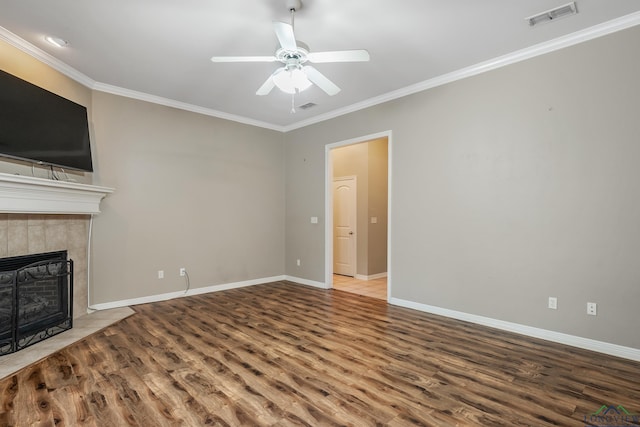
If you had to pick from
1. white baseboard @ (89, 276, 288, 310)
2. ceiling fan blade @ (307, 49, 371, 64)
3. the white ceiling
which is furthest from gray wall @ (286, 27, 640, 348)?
white baseboard @ (89, 276, 288, 310)

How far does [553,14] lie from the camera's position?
2.80 m

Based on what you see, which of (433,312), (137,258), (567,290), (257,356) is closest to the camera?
(257,356)

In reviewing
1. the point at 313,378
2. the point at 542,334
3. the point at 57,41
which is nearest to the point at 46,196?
the point at 57,41

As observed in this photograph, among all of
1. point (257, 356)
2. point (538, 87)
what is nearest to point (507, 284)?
point (538, 87)

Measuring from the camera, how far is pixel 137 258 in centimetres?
455

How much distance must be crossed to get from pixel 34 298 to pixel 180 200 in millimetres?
2148

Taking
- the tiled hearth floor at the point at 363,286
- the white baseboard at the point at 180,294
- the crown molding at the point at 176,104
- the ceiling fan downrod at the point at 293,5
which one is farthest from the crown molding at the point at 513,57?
the white baseboard at the point at 180,294

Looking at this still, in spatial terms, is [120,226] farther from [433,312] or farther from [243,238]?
[433,312]

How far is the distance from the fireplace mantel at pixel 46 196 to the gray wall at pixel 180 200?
0.46 metres

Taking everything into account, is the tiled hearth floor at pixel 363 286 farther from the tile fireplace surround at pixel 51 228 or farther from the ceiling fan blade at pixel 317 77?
the tile fireplace surround at pixel 51 228

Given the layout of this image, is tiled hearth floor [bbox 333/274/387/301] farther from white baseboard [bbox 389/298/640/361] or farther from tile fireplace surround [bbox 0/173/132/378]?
tile fireplace surround [bbox 0/173/132/378]

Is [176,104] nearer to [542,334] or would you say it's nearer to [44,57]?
[44,57]

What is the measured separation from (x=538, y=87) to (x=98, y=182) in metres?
5.31

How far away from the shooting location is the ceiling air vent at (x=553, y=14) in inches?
106
